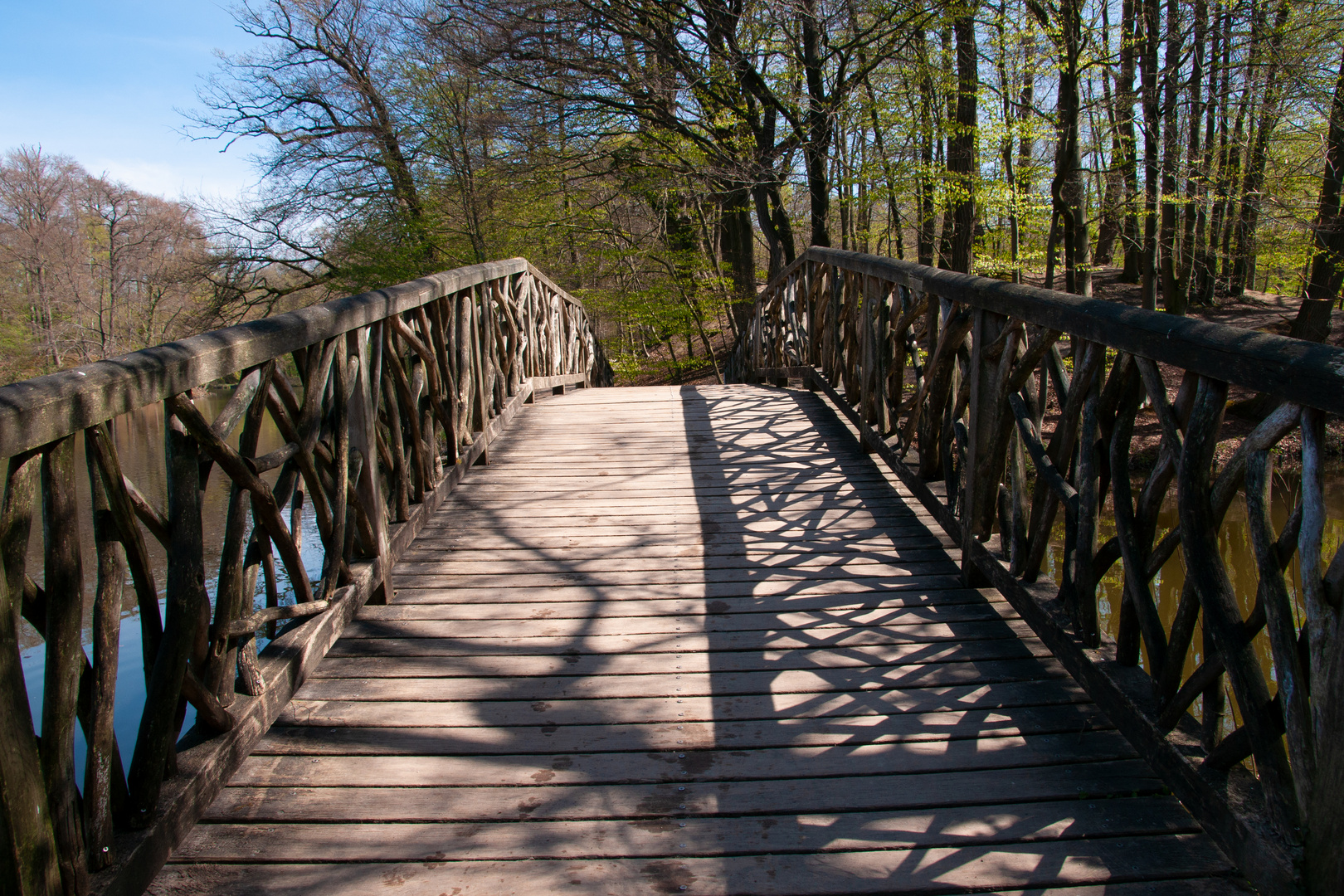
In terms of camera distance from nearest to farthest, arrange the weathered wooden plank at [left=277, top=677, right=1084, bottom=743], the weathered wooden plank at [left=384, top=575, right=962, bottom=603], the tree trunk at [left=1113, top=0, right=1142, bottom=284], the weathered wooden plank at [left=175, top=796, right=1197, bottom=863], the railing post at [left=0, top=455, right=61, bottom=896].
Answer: the railing post at [left=0, top=455, right=61, bottom=896] < the weathered wooden plank at [left=175, top=796, right=1197, bottom=863] < the weathered wooden plank at [left=277, top=677, right=1084, bottom=743] < the weathered wooden plank at [left=384, top=575, right=962, bottom=603] < the tree trunk at [left=1113, top=0, right=1142, bottom=284]

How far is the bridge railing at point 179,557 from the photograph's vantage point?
1292mm

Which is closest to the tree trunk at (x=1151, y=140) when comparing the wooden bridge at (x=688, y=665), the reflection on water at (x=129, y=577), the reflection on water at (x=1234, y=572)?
the reflection on water at (x=1234, y=572)

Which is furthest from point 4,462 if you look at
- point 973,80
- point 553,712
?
point 973,80

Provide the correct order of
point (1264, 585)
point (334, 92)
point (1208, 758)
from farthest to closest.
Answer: point (334, 92), point (1208, 758), point (1264, 585)

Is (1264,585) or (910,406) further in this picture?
(910,406)

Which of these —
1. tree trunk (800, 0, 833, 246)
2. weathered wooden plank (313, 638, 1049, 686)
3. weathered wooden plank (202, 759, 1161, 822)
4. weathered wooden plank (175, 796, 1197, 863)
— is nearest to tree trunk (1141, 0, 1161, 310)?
tree trunk (800, 0, 833, 246)

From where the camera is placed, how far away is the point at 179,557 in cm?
165

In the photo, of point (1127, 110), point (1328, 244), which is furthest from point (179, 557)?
point (1328, 244)

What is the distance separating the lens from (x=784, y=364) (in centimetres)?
813

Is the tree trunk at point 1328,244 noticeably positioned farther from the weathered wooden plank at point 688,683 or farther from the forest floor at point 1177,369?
the weathered wooden plank at point 688,683

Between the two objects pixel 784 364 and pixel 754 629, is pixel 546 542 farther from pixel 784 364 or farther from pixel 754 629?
pixel 784 364

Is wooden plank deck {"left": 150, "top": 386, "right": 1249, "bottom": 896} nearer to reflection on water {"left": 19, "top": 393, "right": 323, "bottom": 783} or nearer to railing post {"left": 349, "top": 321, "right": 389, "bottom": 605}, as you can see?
railing post {"left": 349, "top": 321, "right": 389, "bottom": 605}

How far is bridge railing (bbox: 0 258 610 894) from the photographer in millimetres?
1292

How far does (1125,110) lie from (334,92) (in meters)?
14.2
